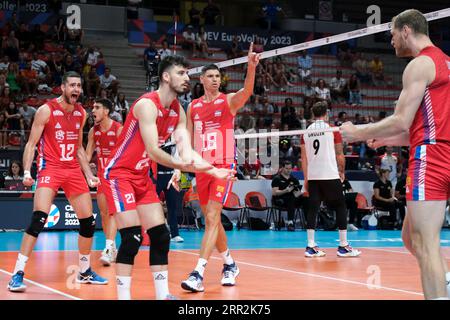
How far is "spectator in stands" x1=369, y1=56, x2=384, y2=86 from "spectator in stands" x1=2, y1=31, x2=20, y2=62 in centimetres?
1250

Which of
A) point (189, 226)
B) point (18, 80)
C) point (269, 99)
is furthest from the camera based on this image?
point (269, 99)

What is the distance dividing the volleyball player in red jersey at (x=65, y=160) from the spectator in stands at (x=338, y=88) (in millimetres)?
17310

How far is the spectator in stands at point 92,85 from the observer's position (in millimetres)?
21188

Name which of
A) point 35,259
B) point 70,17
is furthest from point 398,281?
point 70,17

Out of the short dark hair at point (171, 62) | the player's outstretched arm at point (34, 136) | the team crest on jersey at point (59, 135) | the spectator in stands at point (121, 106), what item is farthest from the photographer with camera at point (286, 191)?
the short dark hair at point (171, 62)

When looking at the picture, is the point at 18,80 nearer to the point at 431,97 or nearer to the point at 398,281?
the point at 398,281

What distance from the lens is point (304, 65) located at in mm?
26000

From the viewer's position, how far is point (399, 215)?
18766 mm

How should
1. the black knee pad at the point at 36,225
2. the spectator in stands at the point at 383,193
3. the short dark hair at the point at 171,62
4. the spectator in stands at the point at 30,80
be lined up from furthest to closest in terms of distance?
1. the spectator in stands at the point at 30,80
2. the spectator in stands at the point at 383,193
3. the black knee pad at the point at 36,225
4. the short dark hair at the point at 171,62

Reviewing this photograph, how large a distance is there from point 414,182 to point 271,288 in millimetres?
2748

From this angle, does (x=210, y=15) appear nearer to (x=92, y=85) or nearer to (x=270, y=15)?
(x=270, y=15)

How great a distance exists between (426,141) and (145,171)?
2.40 metres

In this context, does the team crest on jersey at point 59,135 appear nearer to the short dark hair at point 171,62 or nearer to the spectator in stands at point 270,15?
the short dark hair at point 171,62

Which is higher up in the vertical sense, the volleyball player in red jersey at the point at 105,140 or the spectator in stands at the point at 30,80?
the spectator in stands at the point at 30,80
